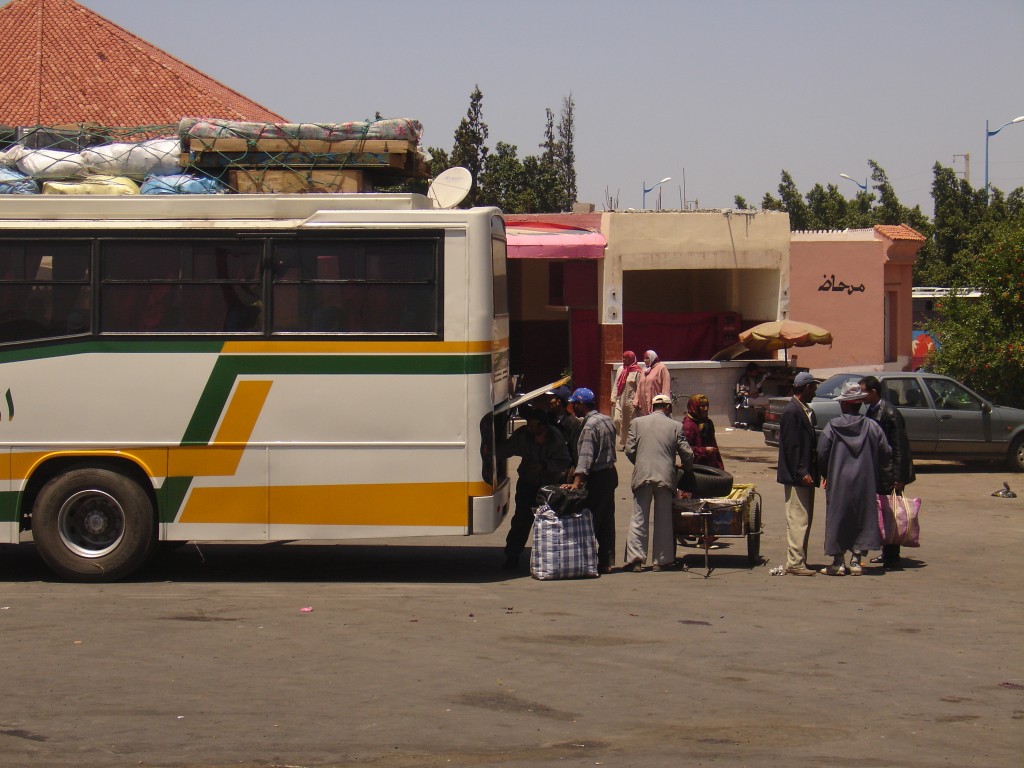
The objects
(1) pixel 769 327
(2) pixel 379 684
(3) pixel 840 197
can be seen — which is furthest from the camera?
(3) pixel 840 197

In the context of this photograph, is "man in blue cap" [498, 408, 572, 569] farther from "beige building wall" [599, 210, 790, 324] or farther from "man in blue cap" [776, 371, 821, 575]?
"beige building wall" [599, 210, 790, 324]

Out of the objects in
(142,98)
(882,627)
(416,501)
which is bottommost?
(882,627)

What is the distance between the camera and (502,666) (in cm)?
776

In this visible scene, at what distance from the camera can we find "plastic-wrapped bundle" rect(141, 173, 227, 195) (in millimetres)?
10977

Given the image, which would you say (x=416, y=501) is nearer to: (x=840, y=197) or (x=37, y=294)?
(x=37, y=294)

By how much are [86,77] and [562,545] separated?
25.4 metres

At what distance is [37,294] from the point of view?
10453 millimetres

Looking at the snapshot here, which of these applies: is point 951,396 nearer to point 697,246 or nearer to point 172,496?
point 697,246

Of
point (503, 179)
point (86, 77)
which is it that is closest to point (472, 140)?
point (503, 179)

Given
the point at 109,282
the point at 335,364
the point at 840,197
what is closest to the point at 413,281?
the point at 335,364

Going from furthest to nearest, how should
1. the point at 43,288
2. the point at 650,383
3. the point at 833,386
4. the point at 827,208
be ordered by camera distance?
the point at 827,208
the point at 650,383
the point at 833,386
the point at 43,288

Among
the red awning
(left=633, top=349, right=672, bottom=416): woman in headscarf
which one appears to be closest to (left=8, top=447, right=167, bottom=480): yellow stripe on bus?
(left=633, top=349, right=672, bottom=416): woman in headscarf

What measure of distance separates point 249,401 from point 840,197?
50.2 metres

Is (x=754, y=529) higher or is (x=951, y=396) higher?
(x=951, y=396)
